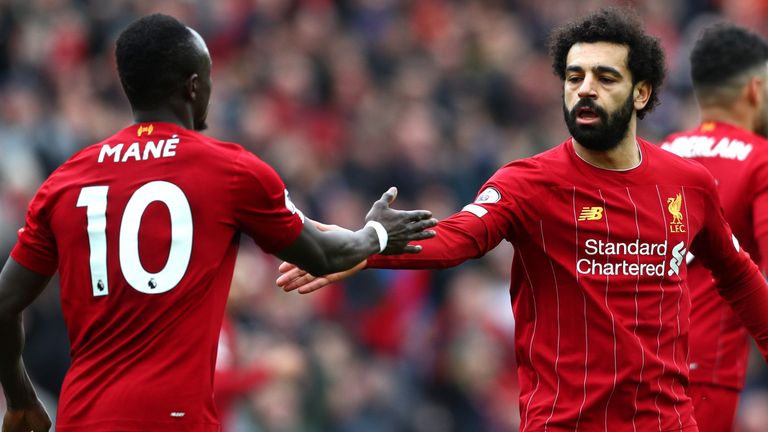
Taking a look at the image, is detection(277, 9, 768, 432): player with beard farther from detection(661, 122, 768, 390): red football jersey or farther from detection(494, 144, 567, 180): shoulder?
detection(661, 122, 768, 390): red football jersey

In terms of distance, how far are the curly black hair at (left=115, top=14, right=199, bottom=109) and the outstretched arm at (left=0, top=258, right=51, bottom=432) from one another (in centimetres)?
80

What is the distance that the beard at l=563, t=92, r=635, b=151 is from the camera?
19.2 feet

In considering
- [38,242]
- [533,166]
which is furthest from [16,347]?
[533,166]

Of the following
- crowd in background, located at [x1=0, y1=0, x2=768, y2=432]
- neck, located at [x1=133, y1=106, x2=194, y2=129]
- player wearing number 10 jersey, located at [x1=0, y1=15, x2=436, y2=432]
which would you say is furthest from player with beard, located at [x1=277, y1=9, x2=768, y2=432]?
crowd in background, located at [x1=0, y1=0, x2=768, y2=432]

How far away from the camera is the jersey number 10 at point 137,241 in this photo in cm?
506

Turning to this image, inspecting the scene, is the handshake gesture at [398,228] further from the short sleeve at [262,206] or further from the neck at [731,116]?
the neck at [731,116]

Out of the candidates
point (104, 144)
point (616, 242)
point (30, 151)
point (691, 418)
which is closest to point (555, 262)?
point (616, 242)

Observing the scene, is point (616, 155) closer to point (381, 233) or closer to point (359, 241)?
point (381, 233)

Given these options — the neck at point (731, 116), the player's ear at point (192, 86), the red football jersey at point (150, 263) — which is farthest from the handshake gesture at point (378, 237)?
the neck at point (731, 116)

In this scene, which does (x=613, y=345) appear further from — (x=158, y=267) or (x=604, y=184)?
(x=158, y=267)

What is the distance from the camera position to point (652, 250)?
19.1 feet

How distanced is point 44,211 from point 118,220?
1.10 feet

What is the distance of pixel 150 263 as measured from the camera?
5.05m

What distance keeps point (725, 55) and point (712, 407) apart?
1.87 m
